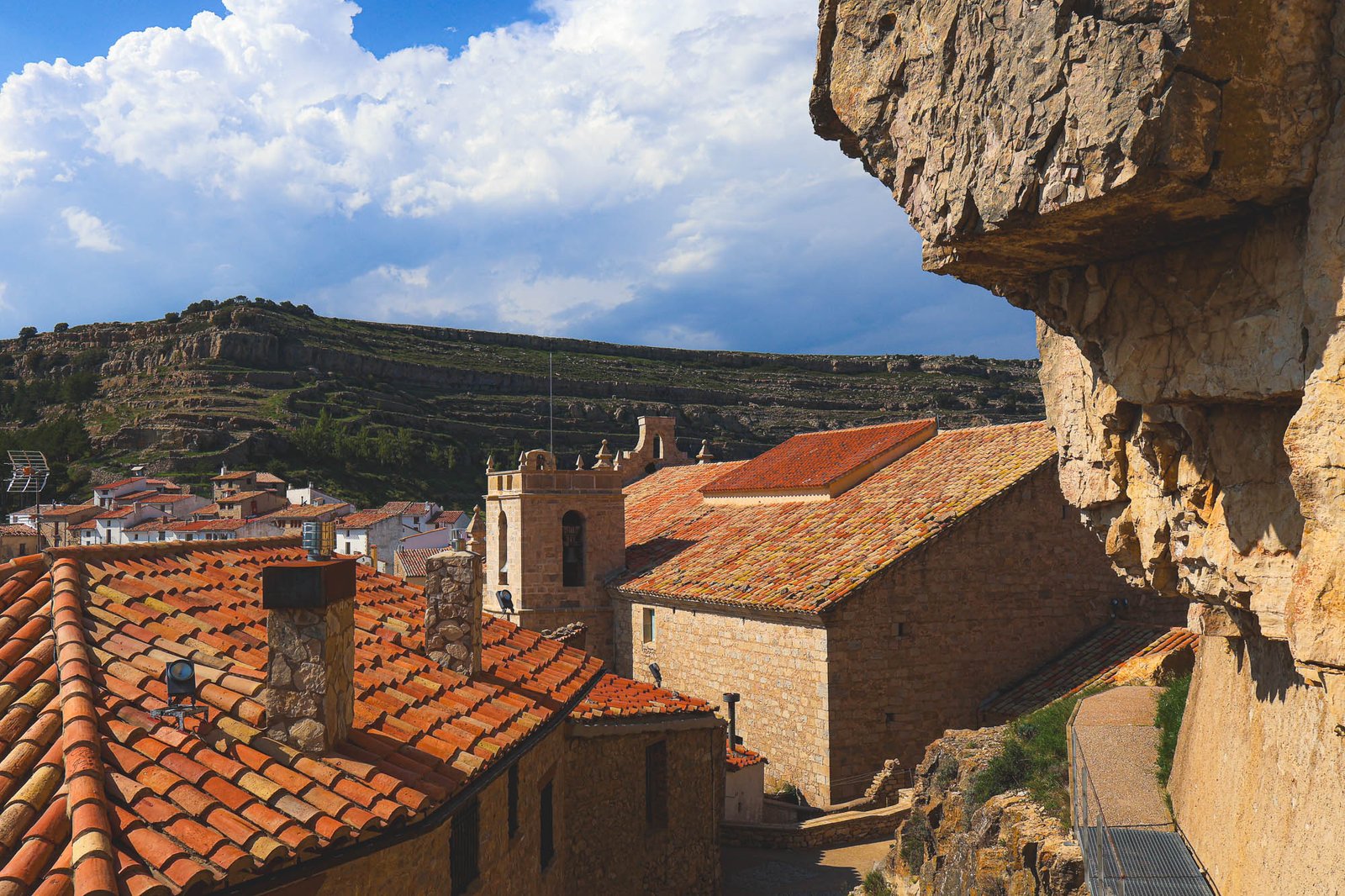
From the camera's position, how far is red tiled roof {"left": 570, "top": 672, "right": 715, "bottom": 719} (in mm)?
13203

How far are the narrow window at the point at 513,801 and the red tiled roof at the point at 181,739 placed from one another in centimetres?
55

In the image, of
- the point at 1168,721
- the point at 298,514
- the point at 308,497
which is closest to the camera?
the point at 1168,721

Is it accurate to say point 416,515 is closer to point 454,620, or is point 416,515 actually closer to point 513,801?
point 454,620

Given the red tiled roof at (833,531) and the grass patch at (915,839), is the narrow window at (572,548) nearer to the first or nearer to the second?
the red tiled roof at (833,531)

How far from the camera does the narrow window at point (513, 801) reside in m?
9.34

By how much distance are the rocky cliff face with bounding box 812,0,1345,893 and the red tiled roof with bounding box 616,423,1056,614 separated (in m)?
11.1

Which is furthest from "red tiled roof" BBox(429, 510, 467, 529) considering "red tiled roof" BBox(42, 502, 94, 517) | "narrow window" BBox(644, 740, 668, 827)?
"narrow window" BBox(644, 740, 668, 827)

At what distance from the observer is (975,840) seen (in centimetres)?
1053

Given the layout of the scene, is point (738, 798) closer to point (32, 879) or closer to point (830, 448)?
point (830, 448)

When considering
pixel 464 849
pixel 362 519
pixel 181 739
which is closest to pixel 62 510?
pixel 362 519

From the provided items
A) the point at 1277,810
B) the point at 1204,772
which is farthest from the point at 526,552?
the point at 1277,810

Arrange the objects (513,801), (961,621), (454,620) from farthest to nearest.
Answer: (961,621), (454,620), (513,801)

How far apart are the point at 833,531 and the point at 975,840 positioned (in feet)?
36.3

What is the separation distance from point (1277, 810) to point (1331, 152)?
3184 mm
